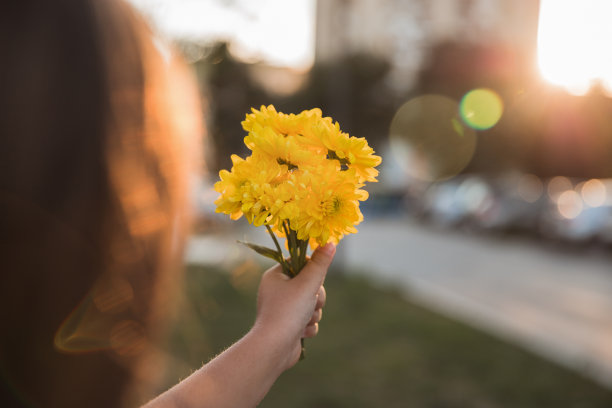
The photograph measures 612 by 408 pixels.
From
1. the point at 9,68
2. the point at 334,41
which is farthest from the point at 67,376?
the point at 334,41

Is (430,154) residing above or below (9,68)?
below

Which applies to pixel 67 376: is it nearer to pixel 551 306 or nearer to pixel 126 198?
pixel 126 198

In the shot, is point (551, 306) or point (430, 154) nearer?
point (551, 306)

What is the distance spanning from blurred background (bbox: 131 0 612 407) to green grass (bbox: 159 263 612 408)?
2cm

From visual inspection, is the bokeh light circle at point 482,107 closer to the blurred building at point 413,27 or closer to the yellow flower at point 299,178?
the blurred building at point 413,27

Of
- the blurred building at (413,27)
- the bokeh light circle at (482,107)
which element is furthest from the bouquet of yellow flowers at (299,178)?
the bokeh light circle at (482,107)

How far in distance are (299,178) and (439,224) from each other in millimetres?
16786

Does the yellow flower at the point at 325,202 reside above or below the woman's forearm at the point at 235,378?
above

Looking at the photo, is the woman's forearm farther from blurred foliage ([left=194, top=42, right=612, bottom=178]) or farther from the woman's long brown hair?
blurred foliage ([left=194, top=42, right=612, bottom=178])

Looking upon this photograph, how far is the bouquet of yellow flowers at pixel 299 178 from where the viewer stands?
3.04 ft

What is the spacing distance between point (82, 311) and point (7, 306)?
0.38ft

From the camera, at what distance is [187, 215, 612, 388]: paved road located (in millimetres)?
5457

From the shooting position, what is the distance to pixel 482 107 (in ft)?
68.2

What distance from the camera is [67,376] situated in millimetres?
831
